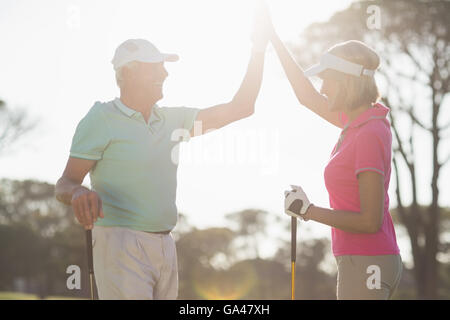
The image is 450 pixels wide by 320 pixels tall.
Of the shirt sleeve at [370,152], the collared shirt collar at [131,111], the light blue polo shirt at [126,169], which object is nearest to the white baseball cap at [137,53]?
the collared shirt collar at [131,111]

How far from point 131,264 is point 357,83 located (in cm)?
174

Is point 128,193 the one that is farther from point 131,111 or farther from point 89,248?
point 131,111

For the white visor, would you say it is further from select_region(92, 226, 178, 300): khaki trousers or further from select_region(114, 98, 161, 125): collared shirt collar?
select_region(92, 226, 178, 300): khaki trousers

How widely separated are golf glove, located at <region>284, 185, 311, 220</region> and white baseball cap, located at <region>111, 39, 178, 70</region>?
1277 mm

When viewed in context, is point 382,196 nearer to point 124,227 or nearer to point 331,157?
point 331,157

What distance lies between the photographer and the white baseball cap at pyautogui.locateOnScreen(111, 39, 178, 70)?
13.6 ft

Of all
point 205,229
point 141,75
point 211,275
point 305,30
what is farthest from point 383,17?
point 205,229

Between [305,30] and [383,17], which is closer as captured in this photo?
[383,17]

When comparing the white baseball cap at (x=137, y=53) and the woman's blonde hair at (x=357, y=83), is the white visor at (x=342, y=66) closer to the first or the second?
the woman's blonde hair at (x=357, y=83)

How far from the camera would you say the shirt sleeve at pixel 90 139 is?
3.84 m

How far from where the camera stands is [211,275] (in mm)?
55062

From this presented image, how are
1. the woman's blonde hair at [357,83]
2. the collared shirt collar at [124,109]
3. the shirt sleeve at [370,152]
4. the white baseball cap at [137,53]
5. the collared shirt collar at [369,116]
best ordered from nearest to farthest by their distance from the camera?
1. the shirt sleeve at [370,152]
2. the collared shirt collar at [369,116]
3. the woman's blonde hair at [357,83]
4. the collared shirt collar at [124,109]
5. the white baseball cap at [137,53]

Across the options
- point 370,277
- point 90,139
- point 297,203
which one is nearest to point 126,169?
point 90,139
